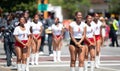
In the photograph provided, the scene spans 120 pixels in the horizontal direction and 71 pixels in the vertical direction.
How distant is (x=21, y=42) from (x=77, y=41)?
203 cm

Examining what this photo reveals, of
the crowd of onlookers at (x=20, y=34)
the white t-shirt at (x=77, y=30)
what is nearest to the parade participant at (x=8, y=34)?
the crowd of onlookers at (x=20, y=34)

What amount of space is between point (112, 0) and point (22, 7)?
33.4m

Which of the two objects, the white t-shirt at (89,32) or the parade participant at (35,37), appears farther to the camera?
the parade participant at (35,37)

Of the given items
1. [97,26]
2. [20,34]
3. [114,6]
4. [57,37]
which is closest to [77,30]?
[20,34]

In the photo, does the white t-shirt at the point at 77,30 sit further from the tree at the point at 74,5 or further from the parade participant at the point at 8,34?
the tree at the point at 74,5

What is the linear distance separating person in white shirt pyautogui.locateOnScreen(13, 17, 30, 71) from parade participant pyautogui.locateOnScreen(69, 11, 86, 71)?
5.84ft

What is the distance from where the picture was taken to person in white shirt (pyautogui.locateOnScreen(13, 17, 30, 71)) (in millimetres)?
15453

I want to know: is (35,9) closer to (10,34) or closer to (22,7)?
(22,7)

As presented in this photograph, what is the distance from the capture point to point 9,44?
18578 millimetres

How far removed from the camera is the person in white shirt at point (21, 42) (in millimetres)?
15453

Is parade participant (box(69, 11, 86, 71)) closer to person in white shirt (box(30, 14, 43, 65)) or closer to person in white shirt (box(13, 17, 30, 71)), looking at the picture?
person in white shirt (box(13, 17, 30, 71))

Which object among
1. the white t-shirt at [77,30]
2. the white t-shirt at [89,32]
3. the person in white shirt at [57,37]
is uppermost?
the white t-shirt at [77,30]

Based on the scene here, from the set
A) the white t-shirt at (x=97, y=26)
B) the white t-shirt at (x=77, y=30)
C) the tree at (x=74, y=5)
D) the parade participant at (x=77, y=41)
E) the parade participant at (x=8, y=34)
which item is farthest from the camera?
the tree at (x=74, y=5)

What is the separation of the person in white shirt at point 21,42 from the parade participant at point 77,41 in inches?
70.0
